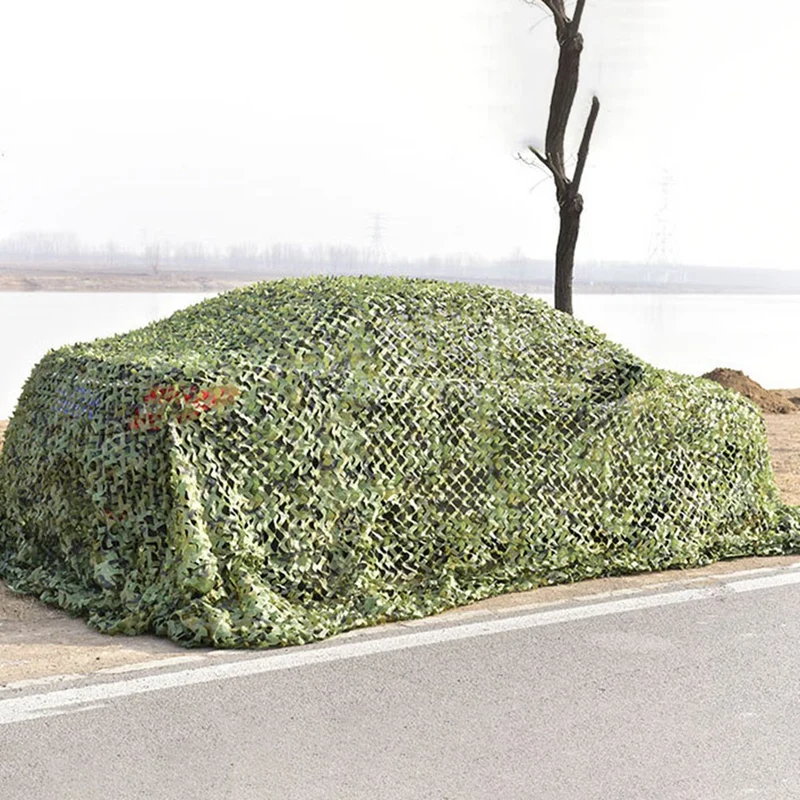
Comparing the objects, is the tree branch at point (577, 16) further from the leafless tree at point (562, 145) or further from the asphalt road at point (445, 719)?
the asphalt road at point (445, 719)

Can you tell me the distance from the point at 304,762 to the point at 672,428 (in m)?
3.41

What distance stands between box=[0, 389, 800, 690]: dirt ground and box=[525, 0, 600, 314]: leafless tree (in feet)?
33.1

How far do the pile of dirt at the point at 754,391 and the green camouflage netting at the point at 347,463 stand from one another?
36.2ft

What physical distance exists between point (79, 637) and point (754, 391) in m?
14.8

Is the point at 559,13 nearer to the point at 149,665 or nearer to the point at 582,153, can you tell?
the point at 582,153

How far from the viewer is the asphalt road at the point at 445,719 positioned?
386 cm

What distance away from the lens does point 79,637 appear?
5285 mm

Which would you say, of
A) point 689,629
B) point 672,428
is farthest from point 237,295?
point 689,629

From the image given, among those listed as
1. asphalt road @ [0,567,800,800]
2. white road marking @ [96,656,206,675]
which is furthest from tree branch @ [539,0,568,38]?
white road marking @ [96,656,206,675]

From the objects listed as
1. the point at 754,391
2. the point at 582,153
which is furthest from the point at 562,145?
the point at 754,391

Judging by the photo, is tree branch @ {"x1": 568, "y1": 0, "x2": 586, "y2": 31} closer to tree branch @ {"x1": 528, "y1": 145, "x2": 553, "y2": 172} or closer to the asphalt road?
tree branch @ {"x1": 528, "y1": 145, "x2": 553, "y2": 172}

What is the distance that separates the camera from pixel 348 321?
241 inches

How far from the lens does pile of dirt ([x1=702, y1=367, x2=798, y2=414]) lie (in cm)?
1775

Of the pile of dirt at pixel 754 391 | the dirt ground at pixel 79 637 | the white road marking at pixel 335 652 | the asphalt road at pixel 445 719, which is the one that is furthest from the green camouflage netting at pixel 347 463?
the pile of dirt at pixel 754 391
